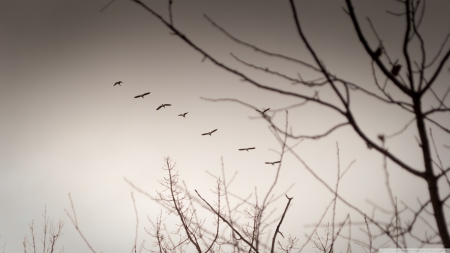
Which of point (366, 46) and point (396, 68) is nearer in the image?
point (366, 46)

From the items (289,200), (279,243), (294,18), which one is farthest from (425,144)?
(279,243)

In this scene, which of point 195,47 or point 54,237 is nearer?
point 195,47

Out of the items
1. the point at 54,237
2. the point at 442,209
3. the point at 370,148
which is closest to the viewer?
the point at 442,209

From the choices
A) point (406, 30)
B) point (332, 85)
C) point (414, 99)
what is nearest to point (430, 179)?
point (414, 99)

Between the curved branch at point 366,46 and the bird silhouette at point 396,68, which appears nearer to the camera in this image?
the curved branch at point 366,46

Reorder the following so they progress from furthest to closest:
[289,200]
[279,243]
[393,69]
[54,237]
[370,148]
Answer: [54,237], [279,243], [289,200], [393,69], [370,148]

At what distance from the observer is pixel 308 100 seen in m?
0.89

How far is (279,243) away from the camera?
438cm

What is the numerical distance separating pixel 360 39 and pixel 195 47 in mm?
499

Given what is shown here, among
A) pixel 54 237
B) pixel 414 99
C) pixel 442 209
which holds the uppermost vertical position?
pixel 54 237

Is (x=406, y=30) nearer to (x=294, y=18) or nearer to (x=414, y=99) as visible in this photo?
(x=414, y=99)

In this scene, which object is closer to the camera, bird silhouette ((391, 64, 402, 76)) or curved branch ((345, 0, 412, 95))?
curved branch ((345, 0, 412, 95))

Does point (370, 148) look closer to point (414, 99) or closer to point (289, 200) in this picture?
point (414, 99)

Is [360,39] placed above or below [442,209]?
above
